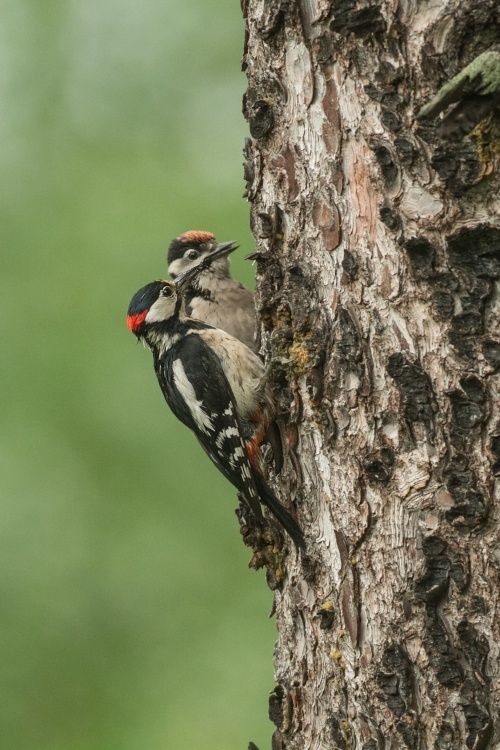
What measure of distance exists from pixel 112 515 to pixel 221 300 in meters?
2.53

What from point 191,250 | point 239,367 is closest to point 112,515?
point 191,250

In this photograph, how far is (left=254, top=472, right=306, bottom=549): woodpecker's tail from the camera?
3.28 metres

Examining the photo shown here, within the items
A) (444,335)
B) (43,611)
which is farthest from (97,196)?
(444,335)

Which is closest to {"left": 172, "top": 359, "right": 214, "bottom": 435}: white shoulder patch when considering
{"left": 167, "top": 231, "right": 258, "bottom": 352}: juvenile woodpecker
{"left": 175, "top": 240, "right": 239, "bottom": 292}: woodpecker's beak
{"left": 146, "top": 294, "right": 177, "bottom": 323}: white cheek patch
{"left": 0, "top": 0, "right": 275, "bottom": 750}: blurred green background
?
{"left": 146, "top": 294, "right": 177, "bottom": 323}: white cheek patch

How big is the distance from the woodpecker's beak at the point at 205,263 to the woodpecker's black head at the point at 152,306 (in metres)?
0.15

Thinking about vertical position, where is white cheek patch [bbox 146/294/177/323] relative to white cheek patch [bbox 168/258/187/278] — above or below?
below

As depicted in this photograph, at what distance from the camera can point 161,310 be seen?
5.18 meters

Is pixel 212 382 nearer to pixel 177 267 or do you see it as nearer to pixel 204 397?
pixel 204 397

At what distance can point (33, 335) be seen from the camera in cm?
730

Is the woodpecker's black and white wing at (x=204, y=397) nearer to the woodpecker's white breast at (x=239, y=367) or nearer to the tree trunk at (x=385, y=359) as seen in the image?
the woodpecker's white breast at (x=239, y=367)

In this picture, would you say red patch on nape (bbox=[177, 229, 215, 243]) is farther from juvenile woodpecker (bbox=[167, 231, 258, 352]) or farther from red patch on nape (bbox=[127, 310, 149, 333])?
red patch on nape (bbox=[127, 310, 149, 333])

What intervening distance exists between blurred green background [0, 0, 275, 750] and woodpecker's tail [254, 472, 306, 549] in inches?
119

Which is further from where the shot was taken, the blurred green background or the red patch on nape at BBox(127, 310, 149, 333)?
the blurred green background

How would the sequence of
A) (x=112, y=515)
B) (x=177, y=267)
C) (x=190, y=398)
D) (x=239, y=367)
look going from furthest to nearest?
(x=112, y=515) < (x=177, y=267) < (x=190, y=398) < (x=239, y=367)
